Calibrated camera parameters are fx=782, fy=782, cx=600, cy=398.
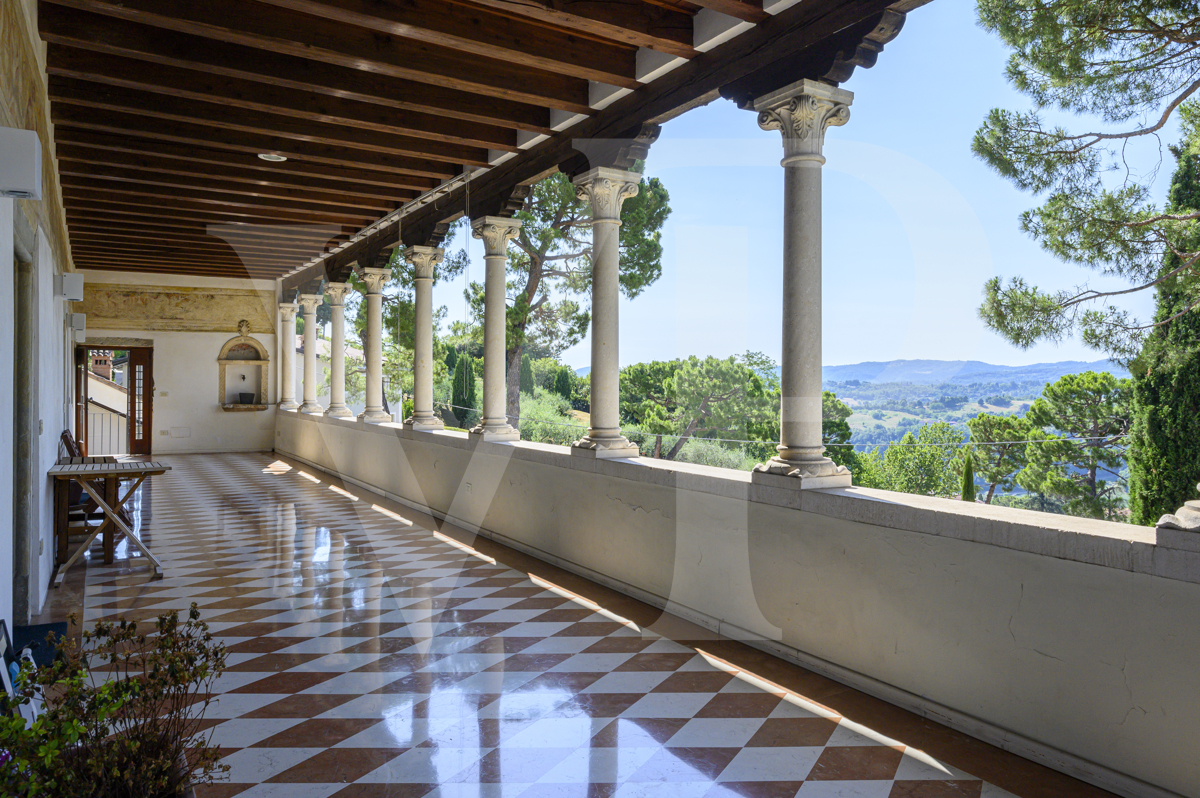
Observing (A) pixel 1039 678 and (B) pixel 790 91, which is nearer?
(A) pixel 1039 678

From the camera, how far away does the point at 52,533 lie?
523 cm

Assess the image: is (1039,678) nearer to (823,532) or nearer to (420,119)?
(823,532)

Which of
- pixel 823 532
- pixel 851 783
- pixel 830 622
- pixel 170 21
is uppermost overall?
pixel 170 21

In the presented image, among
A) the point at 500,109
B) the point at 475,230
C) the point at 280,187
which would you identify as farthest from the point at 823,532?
the point at 280,187

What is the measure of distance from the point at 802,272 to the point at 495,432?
346 cm

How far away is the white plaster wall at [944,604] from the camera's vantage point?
2.33 metres

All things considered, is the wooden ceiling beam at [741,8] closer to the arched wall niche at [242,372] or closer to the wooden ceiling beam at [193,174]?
the wooden ceiling beam at [193,174]

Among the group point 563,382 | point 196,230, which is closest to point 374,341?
point 196,230

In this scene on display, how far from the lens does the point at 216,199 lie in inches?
290

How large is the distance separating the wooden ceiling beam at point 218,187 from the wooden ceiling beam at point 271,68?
7.95 feet

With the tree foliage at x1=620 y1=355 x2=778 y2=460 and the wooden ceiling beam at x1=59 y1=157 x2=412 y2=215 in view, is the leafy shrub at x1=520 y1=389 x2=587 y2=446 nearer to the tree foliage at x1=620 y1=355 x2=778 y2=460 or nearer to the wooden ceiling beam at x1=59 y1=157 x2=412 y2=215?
the tree foliage at x1=620 y1=355 x2=778 y2=460

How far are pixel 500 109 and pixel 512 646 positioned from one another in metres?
3.41

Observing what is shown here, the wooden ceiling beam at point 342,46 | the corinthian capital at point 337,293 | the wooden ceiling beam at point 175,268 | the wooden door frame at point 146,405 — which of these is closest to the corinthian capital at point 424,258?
the wooden ceiling beam at point 342,46

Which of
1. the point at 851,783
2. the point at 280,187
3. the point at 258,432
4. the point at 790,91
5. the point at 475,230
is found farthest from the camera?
the point at 258,432
